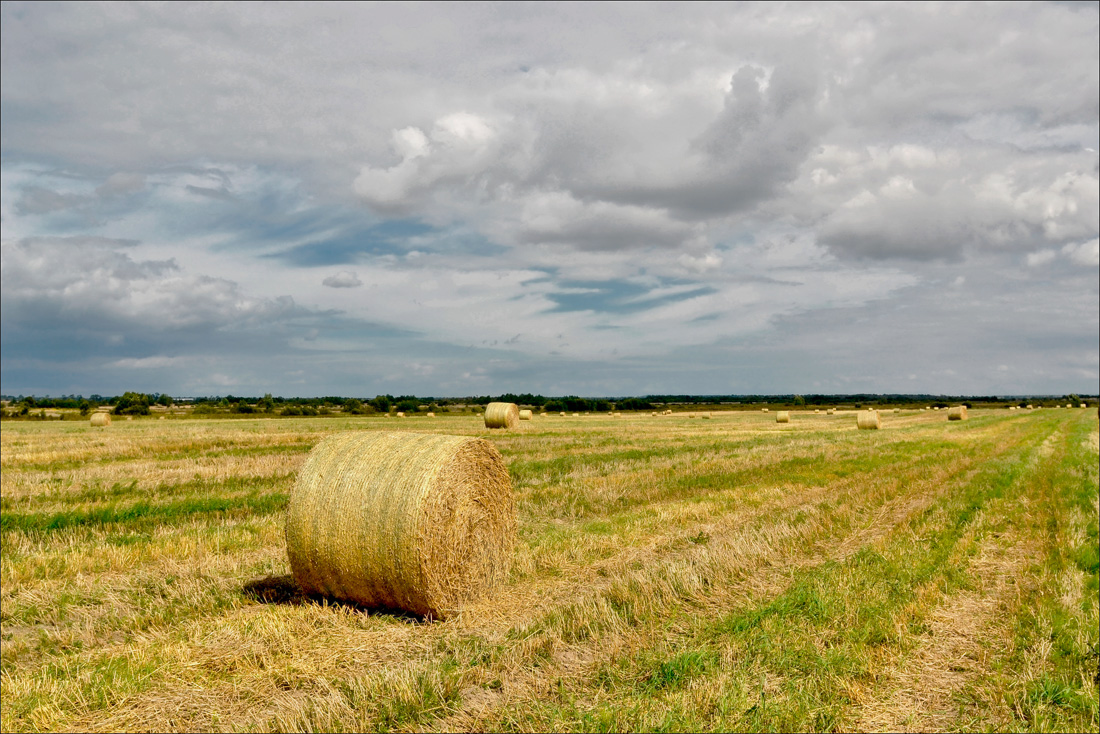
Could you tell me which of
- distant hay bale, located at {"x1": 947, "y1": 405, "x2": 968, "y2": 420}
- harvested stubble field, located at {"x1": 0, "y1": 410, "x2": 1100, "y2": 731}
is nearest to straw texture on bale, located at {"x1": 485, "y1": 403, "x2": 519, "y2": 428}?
harvested stubble field, located at {"x1": 0, "y1": 410, "x2": 1100, "y2": 731}

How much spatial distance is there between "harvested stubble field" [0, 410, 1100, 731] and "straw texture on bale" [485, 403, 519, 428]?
24389mm

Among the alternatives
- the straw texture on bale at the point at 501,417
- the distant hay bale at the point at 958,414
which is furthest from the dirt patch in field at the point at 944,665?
the distant hay bale at the point at 958,414

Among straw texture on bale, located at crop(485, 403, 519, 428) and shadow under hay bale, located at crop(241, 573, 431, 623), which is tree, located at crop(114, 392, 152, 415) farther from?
shadow under hay bale, located at crop(241, 573, 431, 623)

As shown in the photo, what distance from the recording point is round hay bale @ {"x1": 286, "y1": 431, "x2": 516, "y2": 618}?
7.52m

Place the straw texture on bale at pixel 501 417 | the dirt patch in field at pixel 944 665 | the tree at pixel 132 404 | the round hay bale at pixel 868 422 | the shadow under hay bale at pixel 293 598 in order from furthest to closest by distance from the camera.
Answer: the tree at pixel 132 404 < the round hay bale at pixel 868 422 < the straw texture on bale at pixel 501 417 < the shadow under hay bale at pixel 293 598 < the dirt patch in field at pixel 944 665

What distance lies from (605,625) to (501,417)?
104 ft

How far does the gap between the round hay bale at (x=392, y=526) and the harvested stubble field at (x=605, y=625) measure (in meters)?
0.34

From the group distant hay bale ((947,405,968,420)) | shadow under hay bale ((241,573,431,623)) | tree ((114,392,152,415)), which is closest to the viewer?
shadow under hay bale ((241,573,431,623))

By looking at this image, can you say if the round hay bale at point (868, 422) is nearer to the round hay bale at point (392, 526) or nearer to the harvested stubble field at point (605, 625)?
the harvested stubble field at point (605, 625)

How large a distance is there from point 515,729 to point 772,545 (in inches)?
230

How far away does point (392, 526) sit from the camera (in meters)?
7.62

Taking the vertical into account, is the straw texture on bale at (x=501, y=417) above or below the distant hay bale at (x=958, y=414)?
above

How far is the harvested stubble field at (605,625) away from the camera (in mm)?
5109

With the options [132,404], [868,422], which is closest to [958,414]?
[868,422]
